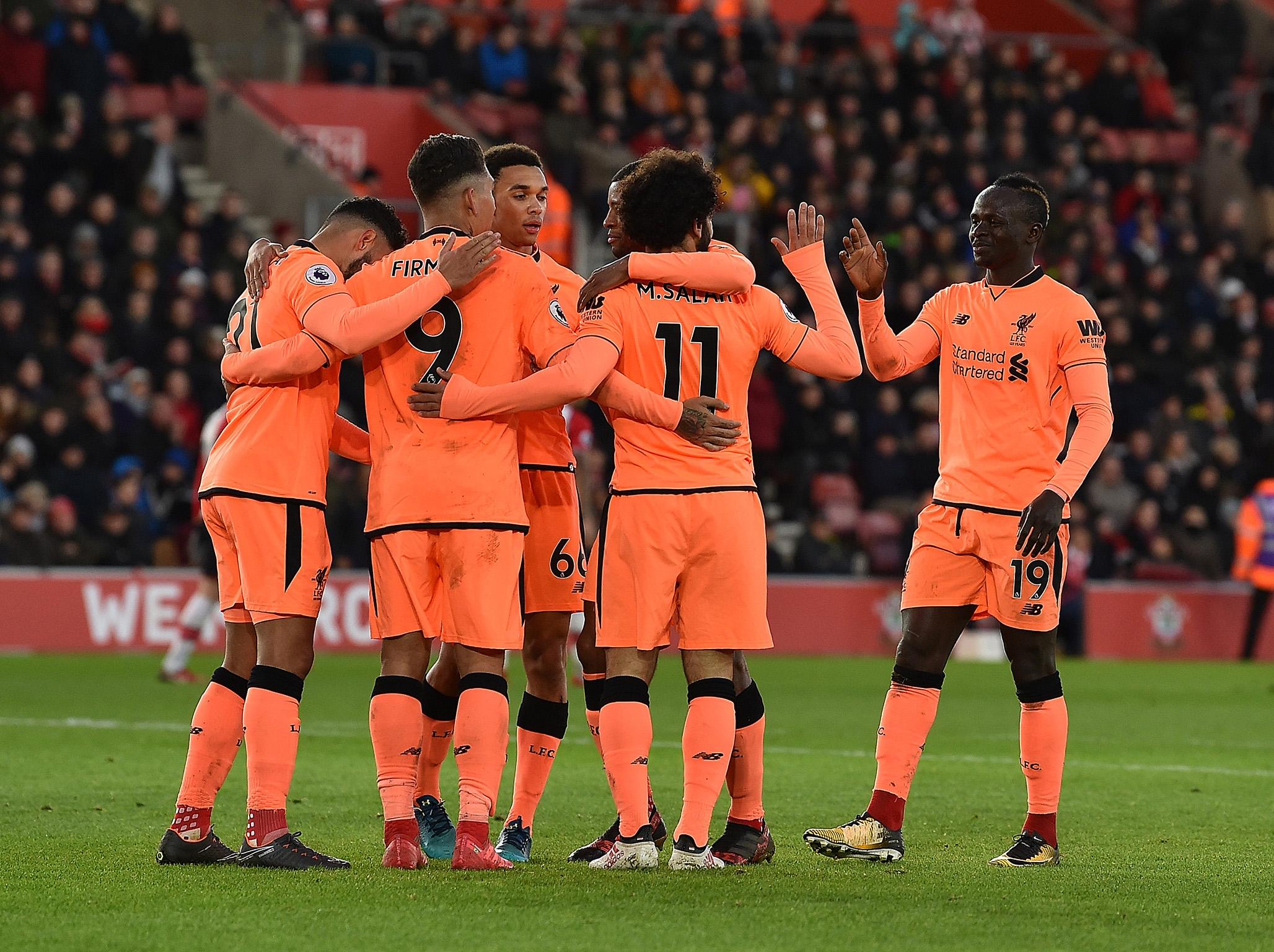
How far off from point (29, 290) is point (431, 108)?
618 cm

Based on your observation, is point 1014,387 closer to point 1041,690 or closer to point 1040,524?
point 1040,524

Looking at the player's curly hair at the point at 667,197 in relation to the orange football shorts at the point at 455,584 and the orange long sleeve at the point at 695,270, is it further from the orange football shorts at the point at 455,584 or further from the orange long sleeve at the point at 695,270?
the orange football shorts at the point at 455,584

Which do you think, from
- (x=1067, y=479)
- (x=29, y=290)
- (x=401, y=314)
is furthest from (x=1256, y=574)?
(x=401, y=314)

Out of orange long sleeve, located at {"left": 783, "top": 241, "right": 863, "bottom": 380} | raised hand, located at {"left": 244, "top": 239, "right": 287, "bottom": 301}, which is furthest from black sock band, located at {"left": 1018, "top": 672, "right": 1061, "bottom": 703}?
raised hand, located at {"left": 244, "top": 239, "right": 287, "bottom": 301}

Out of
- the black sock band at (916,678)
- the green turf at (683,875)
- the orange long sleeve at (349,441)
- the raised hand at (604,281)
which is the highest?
the raised hand at (604,281)

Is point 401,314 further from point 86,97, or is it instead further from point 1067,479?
point 86,97

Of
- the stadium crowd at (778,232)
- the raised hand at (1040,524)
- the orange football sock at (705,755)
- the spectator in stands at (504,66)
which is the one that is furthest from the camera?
the spectator in stands at (504,66)

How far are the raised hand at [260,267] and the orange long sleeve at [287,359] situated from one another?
0.26 meters

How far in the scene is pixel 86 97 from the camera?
20594 millimetres

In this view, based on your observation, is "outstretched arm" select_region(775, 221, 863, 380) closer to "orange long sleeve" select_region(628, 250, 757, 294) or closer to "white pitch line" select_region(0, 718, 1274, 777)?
"orange long sleeve" select_region(628, 250, 757, 294)

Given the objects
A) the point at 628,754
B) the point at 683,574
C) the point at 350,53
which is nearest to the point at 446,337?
the point at 683,574

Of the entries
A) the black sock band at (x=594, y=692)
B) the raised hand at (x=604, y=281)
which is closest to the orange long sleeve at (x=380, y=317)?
the raised hand at (x=604, y=281)

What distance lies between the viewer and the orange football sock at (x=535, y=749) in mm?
6777

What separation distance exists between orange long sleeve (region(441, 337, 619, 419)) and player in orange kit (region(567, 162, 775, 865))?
0.32 m
